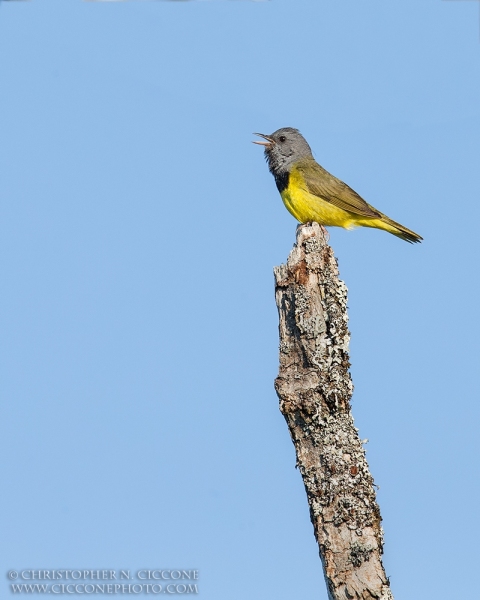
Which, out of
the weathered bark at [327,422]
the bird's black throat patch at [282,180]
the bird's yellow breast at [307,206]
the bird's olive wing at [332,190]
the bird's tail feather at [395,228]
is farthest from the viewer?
the bird's tail feather at [395,228]

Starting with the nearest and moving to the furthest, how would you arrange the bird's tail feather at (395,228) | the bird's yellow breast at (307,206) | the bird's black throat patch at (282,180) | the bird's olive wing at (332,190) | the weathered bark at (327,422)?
1. the weathered bark at (327,422)
2. the bird's yellow breast at (307,206)
3. the bird's olive wing at (332,190)
4. the bird's black throat patch at (282,180)
5. the bird's tail feather at (395,228)

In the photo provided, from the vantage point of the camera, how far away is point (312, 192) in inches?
424

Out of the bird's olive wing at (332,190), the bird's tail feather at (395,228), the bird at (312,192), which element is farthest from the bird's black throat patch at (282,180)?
the bird's tail feather at (395,228)

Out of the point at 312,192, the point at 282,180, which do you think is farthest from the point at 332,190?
the point at 282,180

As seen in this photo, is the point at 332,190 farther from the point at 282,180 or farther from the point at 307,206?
the point at 282,180

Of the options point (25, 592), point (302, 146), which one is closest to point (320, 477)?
point (25, 592)

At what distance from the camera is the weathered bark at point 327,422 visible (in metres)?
5.23

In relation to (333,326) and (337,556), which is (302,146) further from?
(337,556)

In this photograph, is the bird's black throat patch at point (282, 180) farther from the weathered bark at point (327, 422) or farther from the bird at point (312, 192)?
the weathered bark at point (327, 422)

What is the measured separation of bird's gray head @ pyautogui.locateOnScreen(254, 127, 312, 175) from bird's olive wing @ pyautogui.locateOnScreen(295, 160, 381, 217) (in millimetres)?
267

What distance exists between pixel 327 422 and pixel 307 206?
5.54 meters

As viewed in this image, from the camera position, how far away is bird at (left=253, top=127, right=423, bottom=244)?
10711mm

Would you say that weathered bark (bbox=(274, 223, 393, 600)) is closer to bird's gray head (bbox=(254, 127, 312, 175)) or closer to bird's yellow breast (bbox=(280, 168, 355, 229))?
bird's yellow breast (bbox=(280, 168, 355, 229))

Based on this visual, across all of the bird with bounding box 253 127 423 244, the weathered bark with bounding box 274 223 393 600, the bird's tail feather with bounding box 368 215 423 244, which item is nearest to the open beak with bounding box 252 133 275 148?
the bird with bounding box 253 127 423 244
